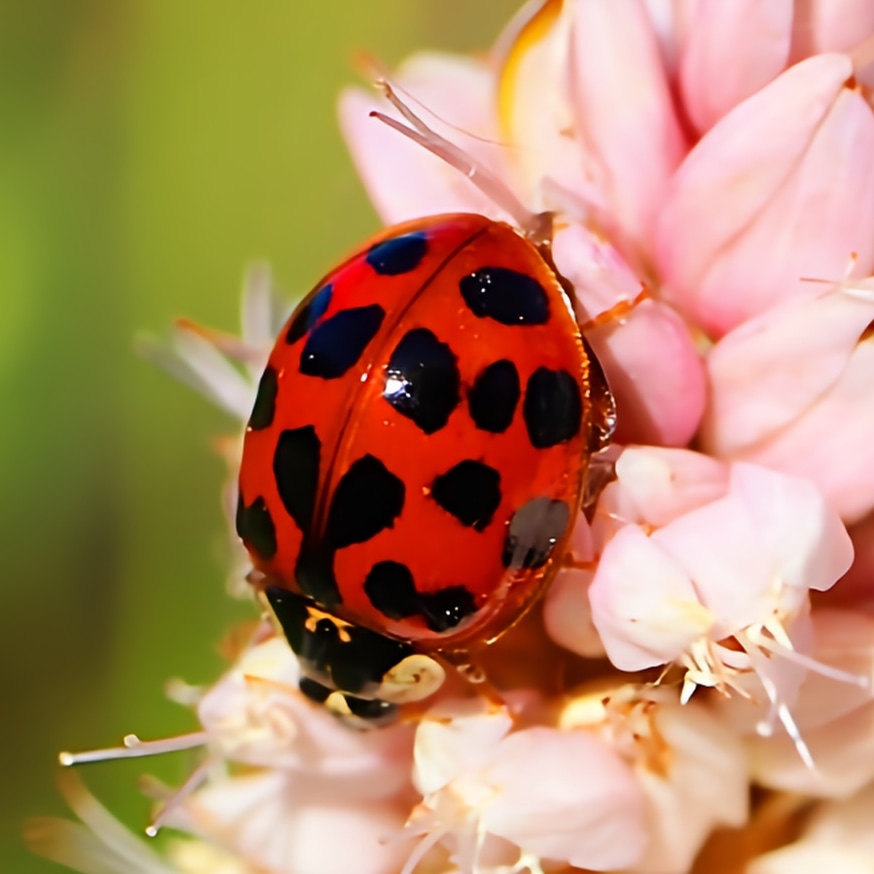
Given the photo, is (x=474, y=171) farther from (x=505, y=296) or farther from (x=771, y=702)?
(x=771, y=702)

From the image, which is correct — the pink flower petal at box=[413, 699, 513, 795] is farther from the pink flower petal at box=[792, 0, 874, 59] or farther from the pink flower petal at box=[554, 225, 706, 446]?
the pink flower petal at box=[792, 0, 874, 59]

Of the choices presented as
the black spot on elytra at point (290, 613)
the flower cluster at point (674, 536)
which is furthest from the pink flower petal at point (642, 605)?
the black spot on elytra at point (290, 613)

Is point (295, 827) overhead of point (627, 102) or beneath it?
beneath

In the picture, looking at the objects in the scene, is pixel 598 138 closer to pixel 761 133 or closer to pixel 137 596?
pixel 761 133

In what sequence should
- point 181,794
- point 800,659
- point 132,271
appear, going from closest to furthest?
point 800,659, point 181,794, point 132,271

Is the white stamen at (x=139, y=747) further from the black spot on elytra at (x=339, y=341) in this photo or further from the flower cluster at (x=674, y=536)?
the black spot on elytra at (x=339, y=341)

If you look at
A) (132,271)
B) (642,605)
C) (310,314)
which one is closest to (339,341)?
(310,314)

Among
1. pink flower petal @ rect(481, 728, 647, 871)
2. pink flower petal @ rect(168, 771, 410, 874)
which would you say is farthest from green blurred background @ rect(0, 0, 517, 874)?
pink flower petal @ rect(481, 728, 647, 871)
